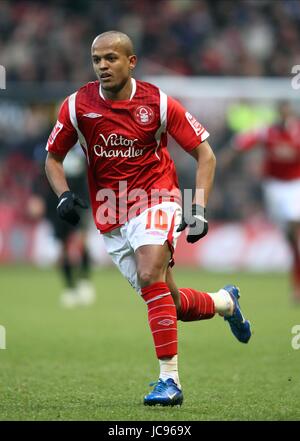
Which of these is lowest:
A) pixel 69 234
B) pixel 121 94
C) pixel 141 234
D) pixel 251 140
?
pixel 69 234

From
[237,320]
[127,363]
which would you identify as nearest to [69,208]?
[237,320]

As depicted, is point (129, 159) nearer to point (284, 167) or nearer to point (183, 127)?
point (183, 127)

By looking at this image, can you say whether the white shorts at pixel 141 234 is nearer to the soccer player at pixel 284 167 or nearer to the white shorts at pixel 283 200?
the soccer player at pixel 284 167

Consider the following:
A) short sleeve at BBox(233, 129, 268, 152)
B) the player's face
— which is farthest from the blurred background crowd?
the player's face

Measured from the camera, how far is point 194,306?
20.7 feet

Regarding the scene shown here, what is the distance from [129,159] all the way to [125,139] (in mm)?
125

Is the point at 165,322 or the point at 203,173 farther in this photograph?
the point at 203,173

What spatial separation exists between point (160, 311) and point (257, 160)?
12567 mm

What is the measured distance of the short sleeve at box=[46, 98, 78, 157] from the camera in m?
6.10

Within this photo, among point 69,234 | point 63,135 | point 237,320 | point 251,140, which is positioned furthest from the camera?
point 69,234

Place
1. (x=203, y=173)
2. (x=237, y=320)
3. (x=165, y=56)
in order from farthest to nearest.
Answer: (x=165, y=56) < (x=237, y=320) < (x=203, y=173)

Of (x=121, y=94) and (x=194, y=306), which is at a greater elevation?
(x=121, y=94)
